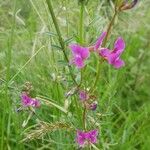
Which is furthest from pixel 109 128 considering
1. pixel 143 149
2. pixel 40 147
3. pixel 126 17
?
→ pixel 126 17

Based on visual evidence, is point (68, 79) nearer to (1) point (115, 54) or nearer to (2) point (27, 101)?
(2) point (27, 101)

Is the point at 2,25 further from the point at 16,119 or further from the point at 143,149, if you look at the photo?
the point at 143,149

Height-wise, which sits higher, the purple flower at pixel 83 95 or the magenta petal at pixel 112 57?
the magenta petal at pixel 112 57

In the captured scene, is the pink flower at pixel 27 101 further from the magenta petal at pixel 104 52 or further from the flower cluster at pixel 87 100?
the magenta petal at pixel 104 52

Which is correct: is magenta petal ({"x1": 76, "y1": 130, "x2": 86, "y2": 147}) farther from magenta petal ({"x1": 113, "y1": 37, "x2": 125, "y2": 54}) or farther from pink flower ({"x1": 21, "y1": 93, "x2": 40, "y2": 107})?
magenta petal ({"x1": 113, "y1": 37, "x2": 125, "y2": 54})

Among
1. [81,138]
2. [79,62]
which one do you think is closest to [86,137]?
[81,138]

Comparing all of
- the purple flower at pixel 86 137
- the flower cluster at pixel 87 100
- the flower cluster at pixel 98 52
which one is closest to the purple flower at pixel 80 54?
the flower cluster at pixel 98 52
